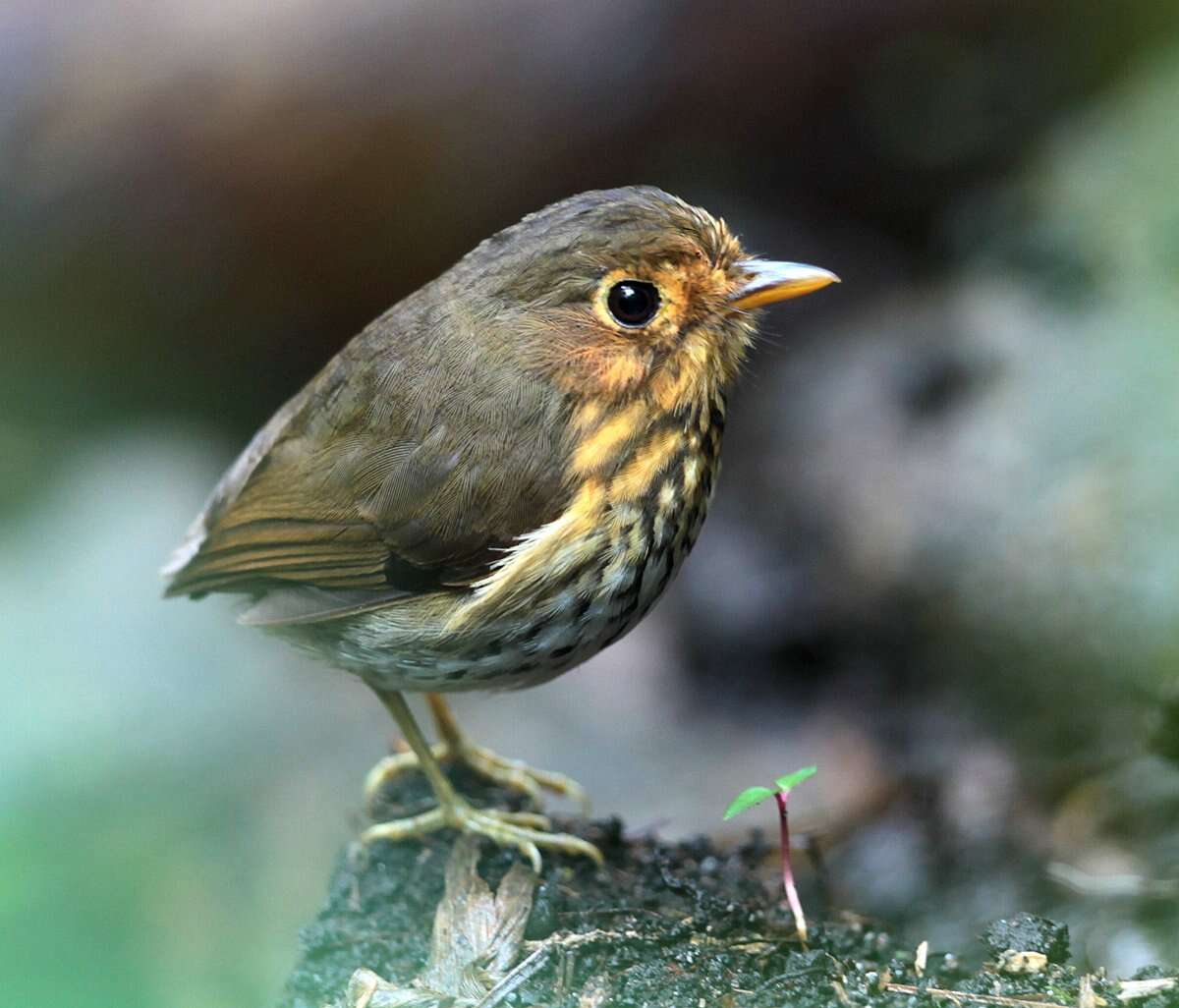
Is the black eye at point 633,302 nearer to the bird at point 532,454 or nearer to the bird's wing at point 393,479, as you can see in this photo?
the bird at point 532,454

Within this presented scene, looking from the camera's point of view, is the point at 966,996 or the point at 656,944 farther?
the point at 656,944

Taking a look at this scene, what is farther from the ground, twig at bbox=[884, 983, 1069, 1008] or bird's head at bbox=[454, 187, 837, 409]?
bird's head at bbox=[454, 187, 837, 409]

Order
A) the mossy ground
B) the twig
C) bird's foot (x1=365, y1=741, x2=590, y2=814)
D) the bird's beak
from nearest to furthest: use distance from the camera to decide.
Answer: the twig → the mossy ground → the bird's beak → bird's foot (x1=365, y1=741, x2=590, y2=814)

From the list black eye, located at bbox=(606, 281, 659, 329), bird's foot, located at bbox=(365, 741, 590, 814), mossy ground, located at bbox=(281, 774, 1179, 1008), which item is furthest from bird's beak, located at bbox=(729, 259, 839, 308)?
bird's foot, located at bbox=(365, 741, 590, 814)

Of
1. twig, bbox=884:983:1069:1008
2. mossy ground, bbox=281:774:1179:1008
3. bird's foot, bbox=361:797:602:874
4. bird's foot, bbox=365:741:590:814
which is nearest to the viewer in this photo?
twig, bbox=884:983:1069:1008

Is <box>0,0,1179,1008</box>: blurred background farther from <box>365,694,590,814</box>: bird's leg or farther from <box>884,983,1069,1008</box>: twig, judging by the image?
<box>884,983,1069,1008</box>: twig

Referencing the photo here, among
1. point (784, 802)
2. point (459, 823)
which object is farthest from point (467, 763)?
point (784, 802)

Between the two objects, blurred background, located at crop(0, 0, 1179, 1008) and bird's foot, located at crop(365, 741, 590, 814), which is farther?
blurred background, located at crop(0, 0, 1179, 1008)

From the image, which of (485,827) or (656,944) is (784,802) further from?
Result: (485,827)
